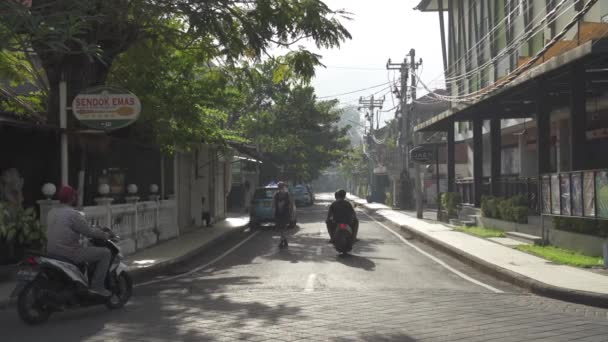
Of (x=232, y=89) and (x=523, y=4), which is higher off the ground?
(x=523, y=4)

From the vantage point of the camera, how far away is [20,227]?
37.3 feet

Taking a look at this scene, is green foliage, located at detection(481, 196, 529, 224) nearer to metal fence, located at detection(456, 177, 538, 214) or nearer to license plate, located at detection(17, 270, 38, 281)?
metal fence, located at detection(456, 177, 538, 214)

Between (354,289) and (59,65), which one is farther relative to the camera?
(59,65)

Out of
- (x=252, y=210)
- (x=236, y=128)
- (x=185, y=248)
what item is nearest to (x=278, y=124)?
(x=236, y=128)

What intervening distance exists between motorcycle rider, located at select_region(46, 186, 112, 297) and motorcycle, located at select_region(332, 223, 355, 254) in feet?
25.6

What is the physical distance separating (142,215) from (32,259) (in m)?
9.81

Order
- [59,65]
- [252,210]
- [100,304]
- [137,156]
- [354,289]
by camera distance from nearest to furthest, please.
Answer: [100,304] < [354,289] < [59,65] < [137,156] < [252,210]

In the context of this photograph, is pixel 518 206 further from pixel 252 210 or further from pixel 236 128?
pixel 236 128

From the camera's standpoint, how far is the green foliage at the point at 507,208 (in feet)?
61.3

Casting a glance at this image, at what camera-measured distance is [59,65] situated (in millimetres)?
14156

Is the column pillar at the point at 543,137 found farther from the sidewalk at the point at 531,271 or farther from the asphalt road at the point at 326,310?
the asphalt road at the point at 326,310

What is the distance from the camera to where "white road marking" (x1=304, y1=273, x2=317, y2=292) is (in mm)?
10266

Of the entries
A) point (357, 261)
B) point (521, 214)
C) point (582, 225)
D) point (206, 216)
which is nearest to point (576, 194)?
point (582, 225)

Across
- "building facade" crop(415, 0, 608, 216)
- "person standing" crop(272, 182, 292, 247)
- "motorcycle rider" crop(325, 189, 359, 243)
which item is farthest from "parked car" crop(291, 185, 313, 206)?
"motorcycle rider" crop(325, 189, 359, 243)
